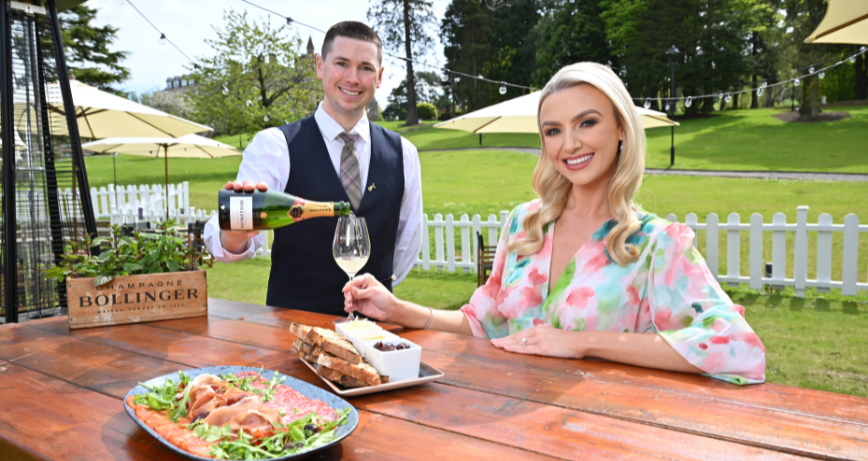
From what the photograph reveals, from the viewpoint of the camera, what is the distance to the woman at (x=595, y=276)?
1.80 meters

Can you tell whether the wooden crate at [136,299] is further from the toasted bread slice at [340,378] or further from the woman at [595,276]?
the toasted bread slice at [340,378]

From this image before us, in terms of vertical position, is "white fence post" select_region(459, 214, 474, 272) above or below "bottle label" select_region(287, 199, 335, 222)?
below

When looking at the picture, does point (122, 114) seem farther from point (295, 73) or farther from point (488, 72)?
point (488, 72)

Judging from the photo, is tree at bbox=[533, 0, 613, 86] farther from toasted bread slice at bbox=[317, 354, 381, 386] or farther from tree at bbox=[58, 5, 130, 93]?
toasted bread slice at bbox=[317, 354, 381, 386]

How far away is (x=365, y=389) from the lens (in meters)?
1.54

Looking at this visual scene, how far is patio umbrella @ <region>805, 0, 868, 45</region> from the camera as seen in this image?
424cm

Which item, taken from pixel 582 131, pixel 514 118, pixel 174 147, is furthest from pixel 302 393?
pixel 174 147

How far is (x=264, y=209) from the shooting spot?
2271mm

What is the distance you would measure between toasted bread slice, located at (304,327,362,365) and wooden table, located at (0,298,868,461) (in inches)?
4.6

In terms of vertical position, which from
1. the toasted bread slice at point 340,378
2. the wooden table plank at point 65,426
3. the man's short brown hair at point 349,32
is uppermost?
the man's short brown hair at point 349,32

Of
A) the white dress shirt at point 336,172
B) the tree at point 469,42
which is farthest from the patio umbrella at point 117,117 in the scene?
the tree at point 469,42

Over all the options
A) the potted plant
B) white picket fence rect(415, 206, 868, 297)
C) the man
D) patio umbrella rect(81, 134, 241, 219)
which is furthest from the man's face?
patio umbrella rect(81, 134, 241, 219)

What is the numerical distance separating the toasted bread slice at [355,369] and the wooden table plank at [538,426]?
5 cm

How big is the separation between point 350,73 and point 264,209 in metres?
1.15
